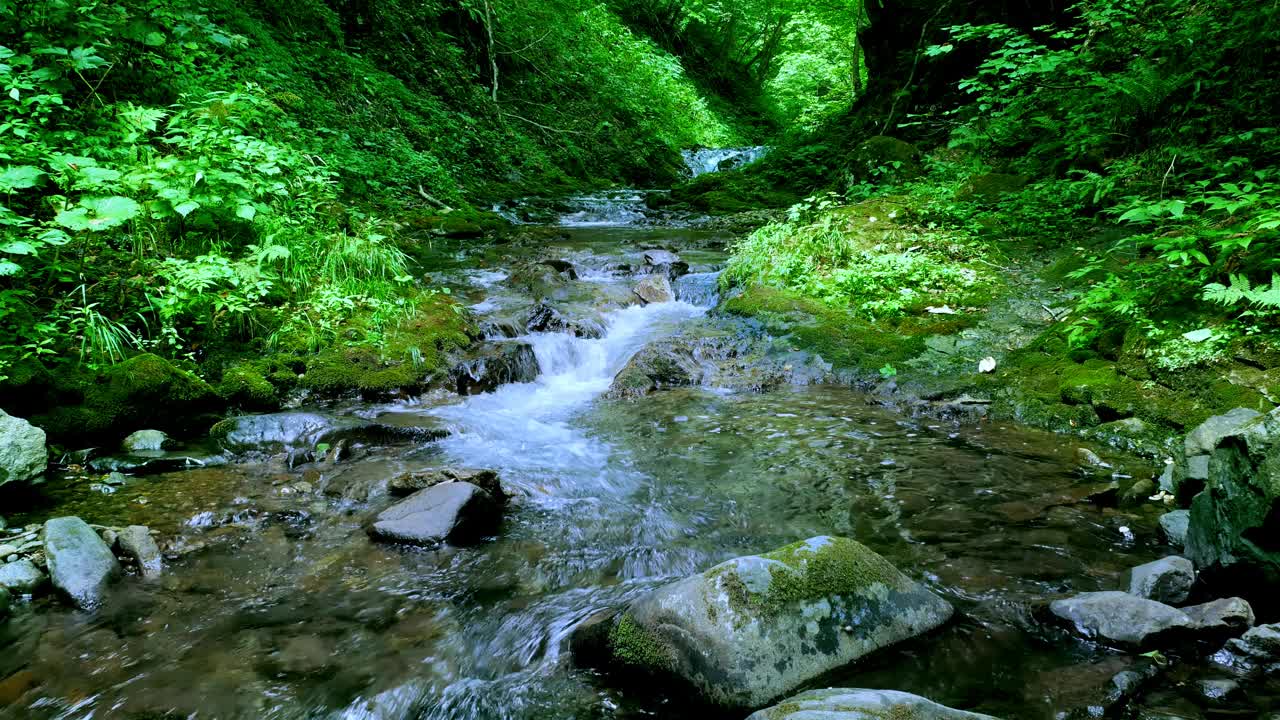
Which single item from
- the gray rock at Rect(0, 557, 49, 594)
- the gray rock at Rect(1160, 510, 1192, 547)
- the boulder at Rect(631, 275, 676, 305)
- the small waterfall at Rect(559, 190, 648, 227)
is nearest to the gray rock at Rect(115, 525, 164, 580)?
the gray rock at Rect(0, 557, 49, 594)

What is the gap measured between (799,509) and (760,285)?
513cm

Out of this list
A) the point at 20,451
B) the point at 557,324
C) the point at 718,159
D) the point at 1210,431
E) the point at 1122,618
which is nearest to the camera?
the point at 1122,618

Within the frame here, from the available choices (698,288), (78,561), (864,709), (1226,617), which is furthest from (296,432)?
(698,288)

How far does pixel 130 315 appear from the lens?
5539 mm

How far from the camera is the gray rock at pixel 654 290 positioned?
996cm

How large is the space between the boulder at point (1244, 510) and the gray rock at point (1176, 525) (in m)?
0.43

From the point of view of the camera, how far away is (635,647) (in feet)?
9.12

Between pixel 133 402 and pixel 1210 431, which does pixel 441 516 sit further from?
pixel 1210 431

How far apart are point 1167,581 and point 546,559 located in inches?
125

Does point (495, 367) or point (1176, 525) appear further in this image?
point (495, 367)

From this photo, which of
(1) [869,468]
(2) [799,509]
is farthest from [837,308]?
(2) [799,509]

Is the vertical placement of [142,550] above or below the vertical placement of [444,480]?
below

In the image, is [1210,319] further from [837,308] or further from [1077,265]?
[837,308]

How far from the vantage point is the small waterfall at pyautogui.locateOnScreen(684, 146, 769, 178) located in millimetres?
24062
